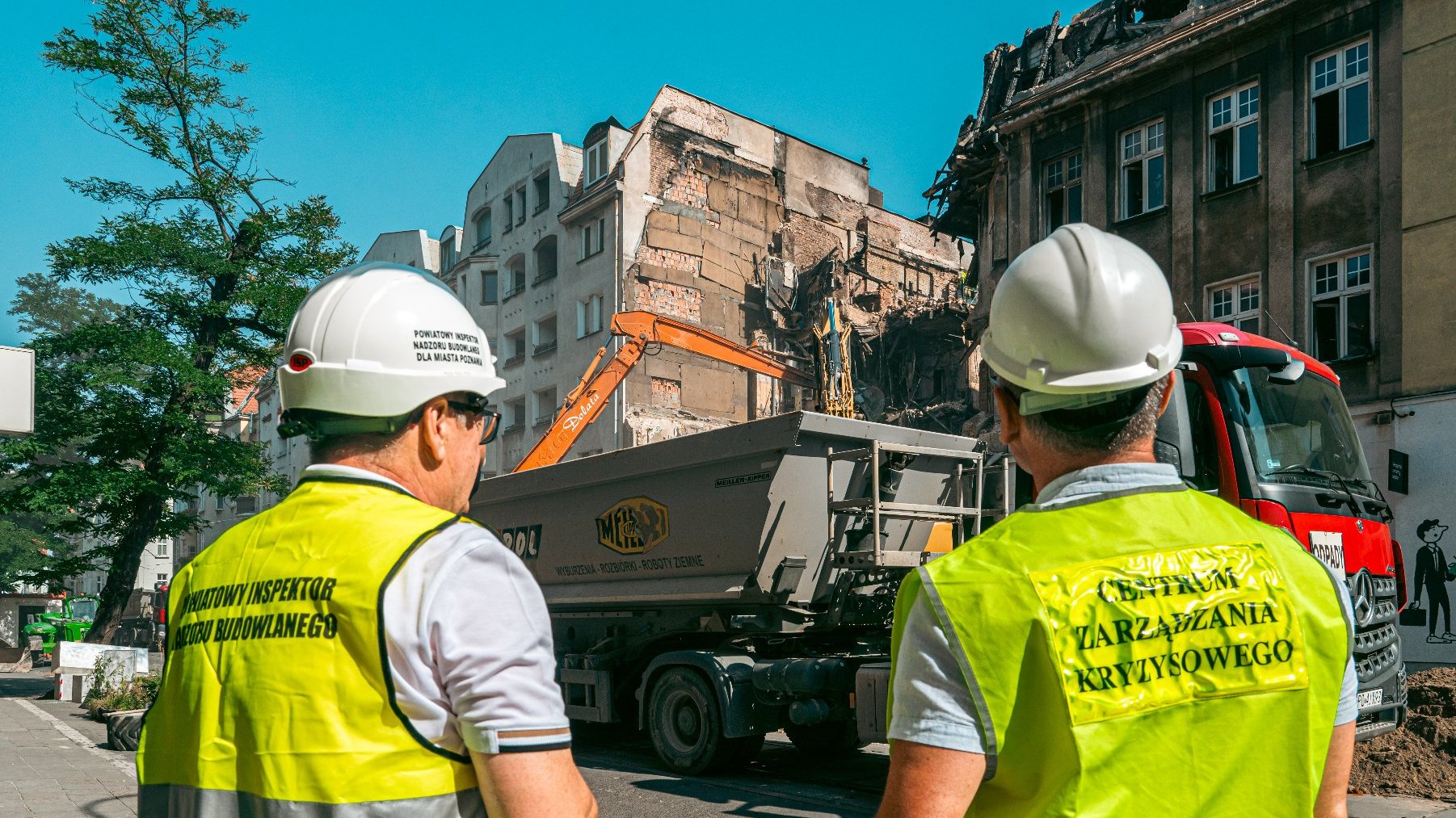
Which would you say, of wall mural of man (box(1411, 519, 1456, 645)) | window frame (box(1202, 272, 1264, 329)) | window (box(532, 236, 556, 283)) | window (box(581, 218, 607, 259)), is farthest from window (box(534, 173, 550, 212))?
wall mural of man (box(1411, 519, 1456, 645))

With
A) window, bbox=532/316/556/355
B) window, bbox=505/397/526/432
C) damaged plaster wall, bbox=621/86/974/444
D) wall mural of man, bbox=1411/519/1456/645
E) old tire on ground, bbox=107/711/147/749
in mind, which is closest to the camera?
old tire on ground, bbox=107/711/147/749

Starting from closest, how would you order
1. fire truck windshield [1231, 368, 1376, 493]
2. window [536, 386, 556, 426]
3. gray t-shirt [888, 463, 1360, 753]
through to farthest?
1. gray t-shirt [888, 463, 1360, 753]
2. fire truck windshield [1231, 368, 1376, 493]
3. window [536, 386, 556, 426]

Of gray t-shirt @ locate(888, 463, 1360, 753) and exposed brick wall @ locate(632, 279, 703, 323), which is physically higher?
exposed brick wall @ locate(632, 279, 703, 323)

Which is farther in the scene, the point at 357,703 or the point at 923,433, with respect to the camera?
the point at 923,433

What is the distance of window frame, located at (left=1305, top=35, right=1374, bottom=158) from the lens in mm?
18516

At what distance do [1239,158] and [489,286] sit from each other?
88.6ft

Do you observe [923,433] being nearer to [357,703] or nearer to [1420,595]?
[357,703]

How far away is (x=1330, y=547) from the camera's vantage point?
7.57 metres

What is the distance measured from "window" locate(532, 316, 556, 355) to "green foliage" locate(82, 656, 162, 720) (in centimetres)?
1977

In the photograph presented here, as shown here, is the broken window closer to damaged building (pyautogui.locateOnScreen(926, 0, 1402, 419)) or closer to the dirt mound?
damaged building (pyautogui.locateOnScreen(926, 0, 1402, 419))

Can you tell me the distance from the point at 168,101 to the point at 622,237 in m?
13.1

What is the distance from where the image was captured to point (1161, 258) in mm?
21328

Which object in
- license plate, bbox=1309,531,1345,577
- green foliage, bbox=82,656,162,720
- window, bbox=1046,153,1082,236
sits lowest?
green foliage, bbox=82,656,162,720

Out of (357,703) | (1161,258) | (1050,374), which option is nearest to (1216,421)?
(1050,374)
